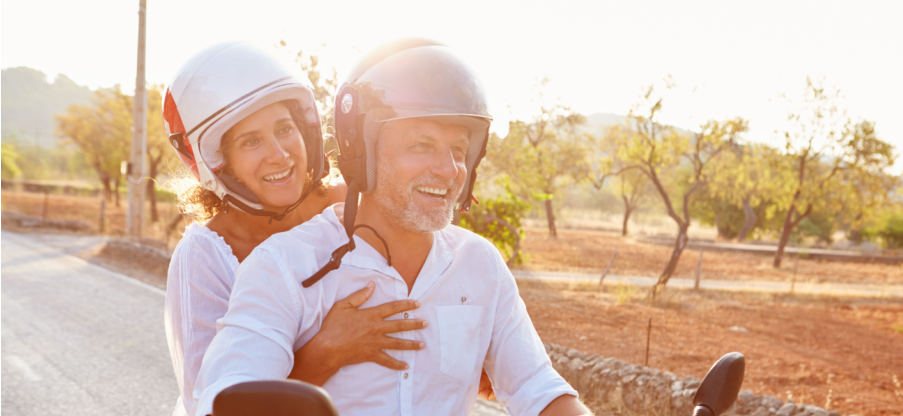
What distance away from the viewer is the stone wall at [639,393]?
4.70m

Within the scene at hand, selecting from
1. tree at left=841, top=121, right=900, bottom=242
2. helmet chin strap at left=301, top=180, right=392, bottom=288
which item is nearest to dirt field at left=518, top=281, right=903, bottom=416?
helmet chin strap at left=301, top=180, right=392, bottom=288

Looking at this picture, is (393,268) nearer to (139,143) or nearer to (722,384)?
(722,384)

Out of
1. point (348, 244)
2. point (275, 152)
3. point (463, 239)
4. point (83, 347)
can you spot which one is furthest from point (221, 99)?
point (83, 347)

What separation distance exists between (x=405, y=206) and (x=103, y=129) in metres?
41.8

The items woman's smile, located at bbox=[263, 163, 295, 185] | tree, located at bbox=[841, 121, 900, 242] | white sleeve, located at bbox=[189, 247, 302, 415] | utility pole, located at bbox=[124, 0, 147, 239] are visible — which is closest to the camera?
white sleeve, located at bbox=[189, 247, 302, 415]

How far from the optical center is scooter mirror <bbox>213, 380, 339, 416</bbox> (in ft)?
3.41

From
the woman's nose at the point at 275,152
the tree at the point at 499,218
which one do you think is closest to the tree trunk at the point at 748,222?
the tree at the point at 499,218

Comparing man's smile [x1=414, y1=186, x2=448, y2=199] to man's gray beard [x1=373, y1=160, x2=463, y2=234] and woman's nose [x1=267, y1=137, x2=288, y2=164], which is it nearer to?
man's gray beard [x1=373, y1=160, x2=463, y2=234]

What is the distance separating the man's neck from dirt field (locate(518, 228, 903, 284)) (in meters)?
18.0

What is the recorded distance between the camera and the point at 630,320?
36.6 ft

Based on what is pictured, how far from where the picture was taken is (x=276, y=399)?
1047 mm

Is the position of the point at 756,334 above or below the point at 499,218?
below

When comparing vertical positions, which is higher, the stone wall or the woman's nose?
the woman's nose

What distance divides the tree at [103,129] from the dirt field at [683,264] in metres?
23.1
